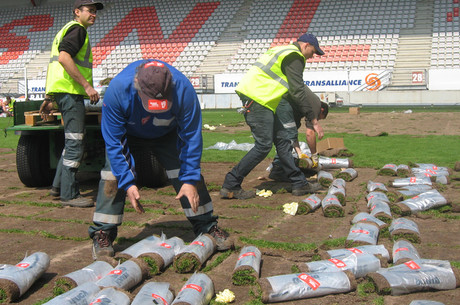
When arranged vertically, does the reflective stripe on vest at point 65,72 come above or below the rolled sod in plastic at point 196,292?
above

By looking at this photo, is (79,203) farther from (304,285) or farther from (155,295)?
(304,285)


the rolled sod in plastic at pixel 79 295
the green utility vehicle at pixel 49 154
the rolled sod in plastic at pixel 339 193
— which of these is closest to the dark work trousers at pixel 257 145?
the rolled sod in plastic at pixel 339 193

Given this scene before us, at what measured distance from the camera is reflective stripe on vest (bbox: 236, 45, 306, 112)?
5836mm

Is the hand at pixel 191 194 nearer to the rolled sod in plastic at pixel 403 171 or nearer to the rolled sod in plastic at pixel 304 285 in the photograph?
the rolled sod in plastic at pixel 304 285

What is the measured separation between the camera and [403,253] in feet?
11.2

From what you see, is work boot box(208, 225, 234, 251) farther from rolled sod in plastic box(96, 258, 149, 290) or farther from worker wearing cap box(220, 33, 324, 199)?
worker wearing cap box(220, 33, 324, 199)

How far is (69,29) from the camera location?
5445 mm

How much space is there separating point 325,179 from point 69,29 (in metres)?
3.48

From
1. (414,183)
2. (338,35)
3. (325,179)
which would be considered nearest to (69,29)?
(325,179)

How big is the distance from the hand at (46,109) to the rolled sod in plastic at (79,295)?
3.79 m

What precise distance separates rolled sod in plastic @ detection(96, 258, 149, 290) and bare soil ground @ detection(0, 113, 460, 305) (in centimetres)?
7

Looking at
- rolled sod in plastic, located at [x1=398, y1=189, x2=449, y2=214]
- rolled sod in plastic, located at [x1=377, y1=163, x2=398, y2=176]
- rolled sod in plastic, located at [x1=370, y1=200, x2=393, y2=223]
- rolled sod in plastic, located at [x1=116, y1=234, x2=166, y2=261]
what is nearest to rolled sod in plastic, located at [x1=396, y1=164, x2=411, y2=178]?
rolled sod in plastic, located at [x1=377, y1=163, x2=398, y2=176]

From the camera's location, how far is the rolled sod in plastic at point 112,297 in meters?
2.70

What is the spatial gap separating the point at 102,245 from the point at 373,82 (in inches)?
915
